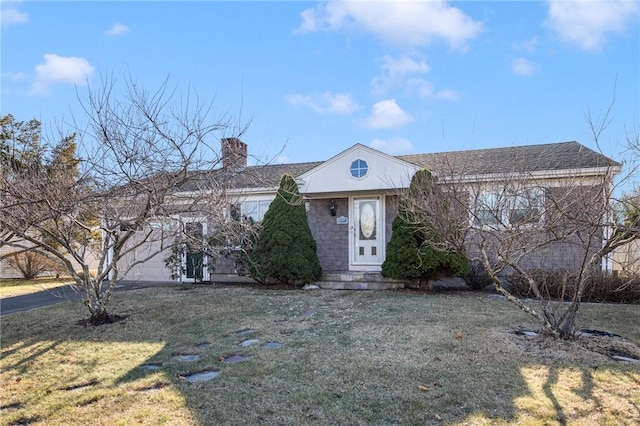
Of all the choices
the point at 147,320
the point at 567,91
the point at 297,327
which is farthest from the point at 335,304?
the point at 567,91

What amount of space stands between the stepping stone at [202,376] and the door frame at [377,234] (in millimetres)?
8302

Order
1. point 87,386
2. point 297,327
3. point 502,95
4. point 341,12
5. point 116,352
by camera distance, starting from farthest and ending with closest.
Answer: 1. point 502,95
2. point 341,12
3. point 297,327
4. point 116,352
5. point 87,386

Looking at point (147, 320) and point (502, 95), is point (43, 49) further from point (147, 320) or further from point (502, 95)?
point (502, 95)

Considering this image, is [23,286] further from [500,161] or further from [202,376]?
[500,161]

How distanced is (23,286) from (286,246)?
885 cm

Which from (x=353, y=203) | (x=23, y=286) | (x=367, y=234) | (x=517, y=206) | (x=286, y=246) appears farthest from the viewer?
(x=23, y=286)

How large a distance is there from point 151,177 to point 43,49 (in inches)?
194

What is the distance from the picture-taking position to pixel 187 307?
337 inches

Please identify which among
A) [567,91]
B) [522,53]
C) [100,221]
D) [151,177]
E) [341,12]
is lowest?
[100,221]

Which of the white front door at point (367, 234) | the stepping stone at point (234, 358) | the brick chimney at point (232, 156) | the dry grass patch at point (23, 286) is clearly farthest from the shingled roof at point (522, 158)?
the dry grass patch at point (23, 286)

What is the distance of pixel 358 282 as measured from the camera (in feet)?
37.6

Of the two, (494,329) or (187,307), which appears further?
(187,307)

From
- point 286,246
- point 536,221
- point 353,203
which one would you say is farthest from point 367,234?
point 536,221

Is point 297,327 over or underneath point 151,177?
underneath
